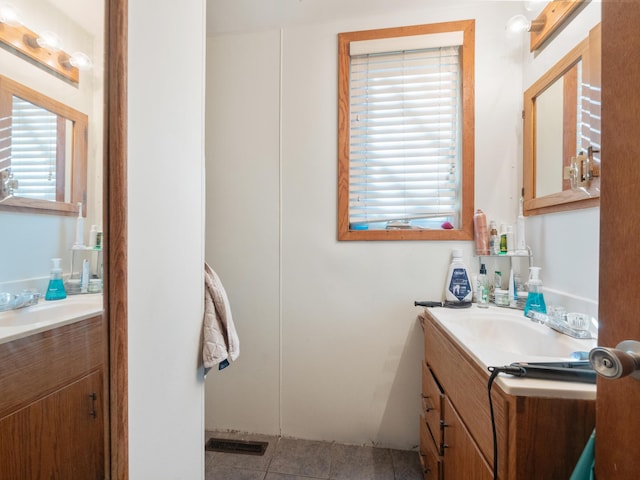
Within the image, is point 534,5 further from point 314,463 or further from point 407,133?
point 314,463

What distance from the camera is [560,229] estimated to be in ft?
3.85

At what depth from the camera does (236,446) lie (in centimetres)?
163

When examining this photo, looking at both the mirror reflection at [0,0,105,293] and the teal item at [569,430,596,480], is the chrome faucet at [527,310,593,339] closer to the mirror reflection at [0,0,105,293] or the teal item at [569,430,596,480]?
the teal item at [569,430,596,480]

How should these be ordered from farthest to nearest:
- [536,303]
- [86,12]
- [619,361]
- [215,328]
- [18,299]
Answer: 1. [536,303]
2. [215,328]
3. [86,12]
4. [18,299]
5. [619,361]

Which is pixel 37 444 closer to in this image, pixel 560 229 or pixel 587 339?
pixel 587 339

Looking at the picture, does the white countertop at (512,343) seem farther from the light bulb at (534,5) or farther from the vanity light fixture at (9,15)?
the light bulb at (534,5)

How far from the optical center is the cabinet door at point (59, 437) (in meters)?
0.50

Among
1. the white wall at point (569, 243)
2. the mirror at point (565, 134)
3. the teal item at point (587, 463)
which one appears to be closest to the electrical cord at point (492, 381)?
the teal item at point (587, 463)

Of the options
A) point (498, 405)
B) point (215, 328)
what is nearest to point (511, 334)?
point (498, 405)

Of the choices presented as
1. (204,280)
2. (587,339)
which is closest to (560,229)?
(587,339)

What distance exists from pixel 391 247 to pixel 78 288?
54.3 inches

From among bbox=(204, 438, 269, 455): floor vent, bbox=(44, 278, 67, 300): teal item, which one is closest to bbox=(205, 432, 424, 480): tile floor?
bbox=(204, 438, 269, 455): floor vent

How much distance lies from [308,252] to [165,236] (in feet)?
3.10

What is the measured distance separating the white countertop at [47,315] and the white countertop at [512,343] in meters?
0.92
